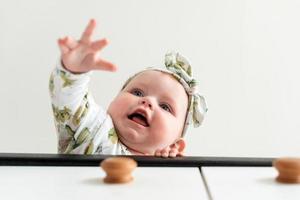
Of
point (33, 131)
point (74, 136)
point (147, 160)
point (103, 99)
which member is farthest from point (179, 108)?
point (33, 131)

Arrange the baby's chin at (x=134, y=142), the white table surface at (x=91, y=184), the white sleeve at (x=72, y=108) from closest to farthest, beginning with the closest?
the white table surface at (x=91, y=184), the white sleeve at (x=72, y=108), the baby's chin at (x=134, y=142)

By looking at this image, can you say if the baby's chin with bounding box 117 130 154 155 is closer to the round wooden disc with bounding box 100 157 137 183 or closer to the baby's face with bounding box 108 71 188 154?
the baby's face with bounding box 108 71 188 154

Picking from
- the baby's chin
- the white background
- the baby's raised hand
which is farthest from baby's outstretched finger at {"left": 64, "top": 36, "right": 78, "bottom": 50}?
the white background

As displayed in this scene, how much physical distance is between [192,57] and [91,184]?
0.95m

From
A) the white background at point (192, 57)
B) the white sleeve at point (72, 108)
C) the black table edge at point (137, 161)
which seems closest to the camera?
the black table edge at point (137, 161)

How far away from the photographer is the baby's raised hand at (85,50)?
59 centimetres

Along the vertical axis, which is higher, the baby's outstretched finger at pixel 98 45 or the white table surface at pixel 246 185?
the baby's outstretched finger at pixel 98 45

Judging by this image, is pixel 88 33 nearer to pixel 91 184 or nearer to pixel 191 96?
pixel 91 184

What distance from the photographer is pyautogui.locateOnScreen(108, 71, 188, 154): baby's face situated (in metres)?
0.85

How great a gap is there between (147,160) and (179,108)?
36cm

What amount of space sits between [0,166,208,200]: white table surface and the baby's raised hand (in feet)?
0.41

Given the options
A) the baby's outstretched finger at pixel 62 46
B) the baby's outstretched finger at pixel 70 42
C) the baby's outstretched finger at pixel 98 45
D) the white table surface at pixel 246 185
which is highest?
the baby's outstretched finger at pixel 70 42

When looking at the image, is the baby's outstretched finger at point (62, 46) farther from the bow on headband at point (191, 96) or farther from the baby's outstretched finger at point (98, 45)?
the bow on headband at point (191, 96)

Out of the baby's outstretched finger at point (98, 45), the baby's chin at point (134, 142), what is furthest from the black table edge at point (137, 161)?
the baby's chin at point (134, 142)
